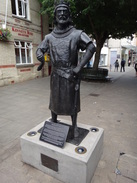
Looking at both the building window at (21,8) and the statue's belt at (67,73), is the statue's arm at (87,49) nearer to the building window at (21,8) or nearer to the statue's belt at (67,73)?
the statue's belt at (67,73)

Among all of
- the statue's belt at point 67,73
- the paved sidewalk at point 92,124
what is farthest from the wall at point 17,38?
the statue's belt at point 67,73

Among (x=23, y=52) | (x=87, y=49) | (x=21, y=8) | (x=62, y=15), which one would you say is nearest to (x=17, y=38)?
(x=23, y=52)

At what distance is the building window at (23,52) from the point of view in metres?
10.6

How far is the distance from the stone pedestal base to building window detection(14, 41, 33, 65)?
937 centimetres

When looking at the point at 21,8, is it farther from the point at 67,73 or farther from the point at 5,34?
the point at 67,73

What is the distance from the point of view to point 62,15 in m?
2.04

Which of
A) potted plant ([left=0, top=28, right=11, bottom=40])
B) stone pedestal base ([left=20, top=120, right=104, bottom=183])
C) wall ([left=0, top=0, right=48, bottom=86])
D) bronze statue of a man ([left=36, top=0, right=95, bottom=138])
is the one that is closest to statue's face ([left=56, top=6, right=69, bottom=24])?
bronze statue of a man ([left=36, top=0, right=95, bottom=138])

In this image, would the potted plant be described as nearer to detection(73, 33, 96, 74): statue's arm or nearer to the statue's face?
the statue's face

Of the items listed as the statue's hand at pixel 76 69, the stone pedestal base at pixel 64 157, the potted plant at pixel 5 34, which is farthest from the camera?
the potted plant at pixel 5 34

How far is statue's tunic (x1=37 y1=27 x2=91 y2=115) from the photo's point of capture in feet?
7.00

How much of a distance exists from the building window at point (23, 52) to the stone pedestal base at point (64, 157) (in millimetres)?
9373

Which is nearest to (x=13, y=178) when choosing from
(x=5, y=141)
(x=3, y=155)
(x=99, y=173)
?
(x=3, y=155)

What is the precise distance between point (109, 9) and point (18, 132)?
29.7 feet

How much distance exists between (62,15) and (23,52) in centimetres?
1007
